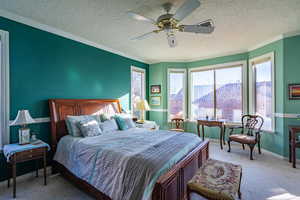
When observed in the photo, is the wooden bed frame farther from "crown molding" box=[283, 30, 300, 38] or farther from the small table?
"crown molding" box=[283, 30, 300, 38]

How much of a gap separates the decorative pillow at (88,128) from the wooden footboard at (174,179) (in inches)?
27.5

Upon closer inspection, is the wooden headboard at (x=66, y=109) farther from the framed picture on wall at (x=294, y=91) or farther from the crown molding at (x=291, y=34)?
the crown molding at (x=291, y=34)

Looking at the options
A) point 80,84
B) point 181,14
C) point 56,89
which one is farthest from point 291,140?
point 56,89

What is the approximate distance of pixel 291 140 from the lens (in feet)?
10.4

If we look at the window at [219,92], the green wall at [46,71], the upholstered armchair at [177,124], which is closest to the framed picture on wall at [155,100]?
the upholstered armchair at [177,124]

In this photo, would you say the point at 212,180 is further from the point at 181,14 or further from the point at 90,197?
the point at 181,14

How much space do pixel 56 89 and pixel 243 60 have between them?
5.17 m

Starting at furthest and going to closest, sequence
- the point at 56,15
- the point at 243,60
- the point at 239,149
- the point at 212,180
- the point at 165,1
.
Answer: the point at 243,60, the point at 239,149, the point at 56,15, the point at 165,1, the point at 212,180

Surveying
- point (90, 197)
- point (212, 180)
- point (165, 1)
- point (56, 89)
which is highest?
point (165, 1)

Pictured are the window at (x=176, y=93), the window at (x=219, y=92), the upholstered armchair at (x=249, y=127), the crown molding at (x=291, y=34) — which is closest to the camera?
the crown molding at (x=291, y=34)

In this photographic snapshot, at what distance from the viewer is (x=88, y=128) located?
280cm

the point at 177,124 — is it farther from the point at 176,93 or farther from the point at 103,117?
the point at 103,117

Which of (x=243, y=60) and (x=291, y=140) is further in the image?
(x=243, y=60)

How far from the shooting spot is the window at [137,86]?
515 centimetres
